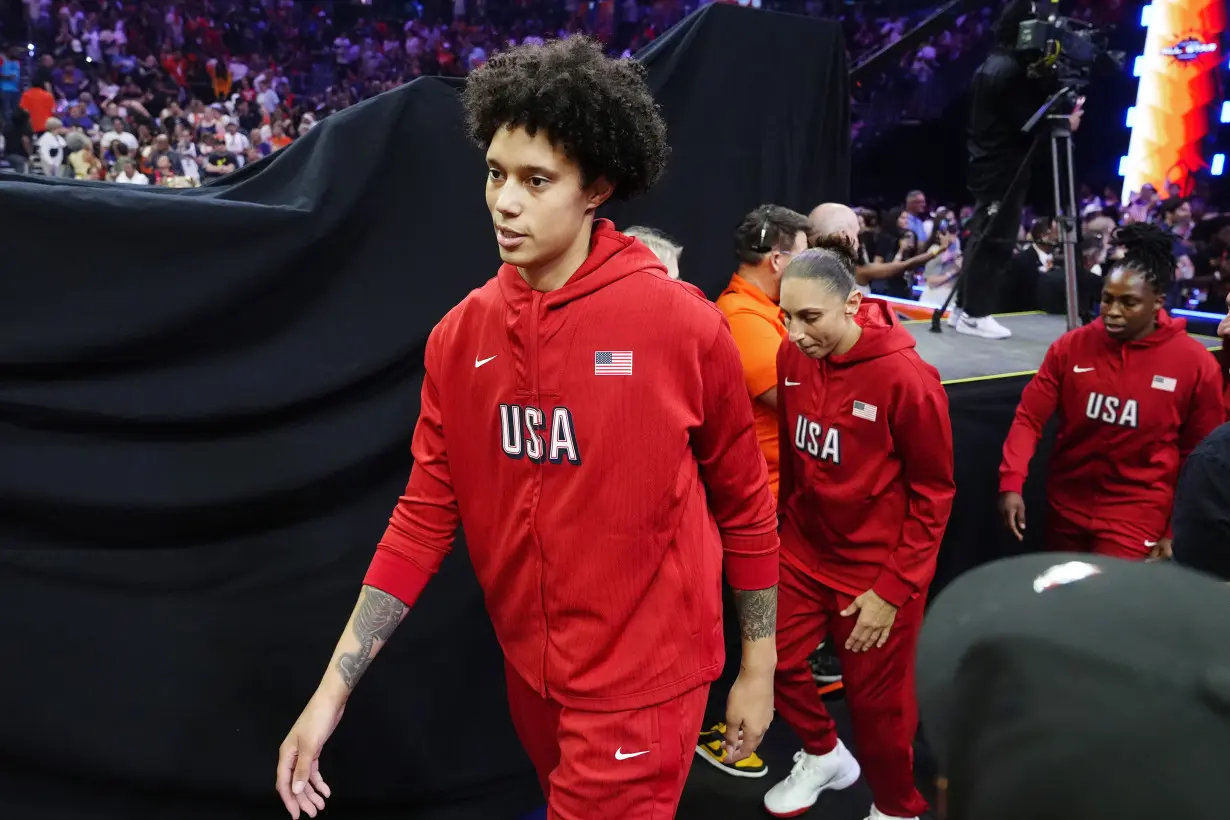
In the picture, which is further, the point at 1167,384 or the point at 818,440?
the point at 1167,384

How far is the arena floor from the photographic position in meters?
3.88

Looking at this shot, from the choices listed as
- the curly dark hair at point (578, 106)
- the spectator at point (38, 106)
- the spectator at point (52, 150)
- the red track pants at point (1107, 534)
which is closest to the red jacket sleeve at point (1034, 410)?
the red track pants at point (1107, 534)

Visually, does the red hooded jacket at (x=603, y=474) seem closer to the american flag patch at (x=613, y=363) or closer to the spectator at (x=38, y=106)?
the american flag patch at (x=613, y=363)

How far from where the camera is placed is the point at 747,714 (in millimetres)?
1517

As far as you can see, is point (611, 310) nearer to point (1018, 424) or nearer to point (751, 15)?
point (751, 15)

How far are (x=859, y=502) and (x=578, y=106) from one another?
5.18 feet

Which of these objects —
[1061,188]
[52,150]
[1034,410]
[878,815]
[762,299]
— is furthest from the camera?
[52,150]

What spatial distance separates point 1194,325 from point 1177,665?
5.95 m

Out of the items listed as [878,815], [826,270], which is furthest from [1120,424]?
[878,815]

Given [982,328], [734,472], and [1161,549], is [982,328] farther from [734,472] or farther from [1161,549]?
[734,472]

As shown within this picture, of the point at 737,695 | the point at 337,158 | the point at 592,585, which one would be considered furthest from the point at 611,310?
the point at 337,158

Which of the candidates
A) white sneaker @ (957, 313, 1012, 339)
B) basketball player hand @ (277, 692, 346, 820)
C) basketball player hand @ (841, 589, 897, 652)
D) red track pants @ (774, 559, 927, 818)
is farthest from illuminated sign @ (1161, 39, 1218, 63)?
basketball player hand @ (277, 692, 346, 820)

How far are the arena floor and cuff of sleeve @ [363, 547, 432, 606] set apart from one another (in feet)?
8.95

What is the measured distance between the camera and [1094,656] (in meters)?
0.60
